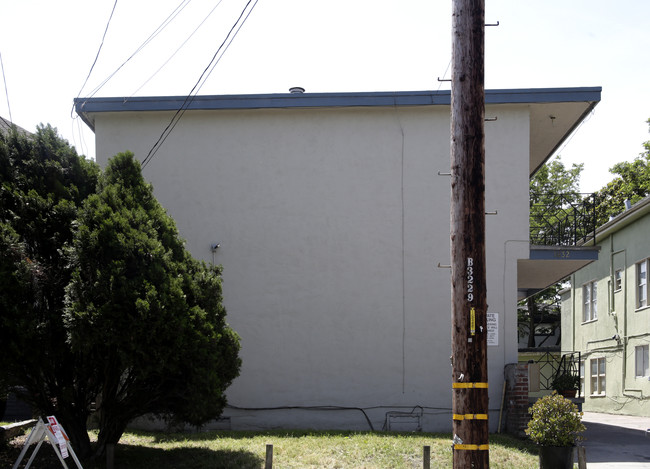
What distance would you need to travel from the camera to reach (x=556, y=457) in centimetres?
1023

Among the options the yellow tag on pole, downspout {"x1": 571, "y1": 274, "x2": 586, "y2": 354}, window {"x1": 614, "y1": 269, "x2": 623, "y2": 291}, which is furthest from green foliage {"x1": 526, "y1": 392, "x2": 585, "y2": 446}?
downspout {"x1": 571, "y1": 274, "x2": 586, "y2": 354}

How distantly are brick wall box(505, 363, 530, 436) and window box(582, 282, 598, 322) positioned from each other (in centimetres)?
1546

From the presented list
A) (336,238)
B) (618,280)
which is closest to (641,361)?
(618,280)

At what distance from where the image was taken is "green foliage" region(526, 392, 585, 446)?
34.0ft

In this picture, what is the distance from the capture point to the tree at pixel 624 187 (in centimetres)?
3347

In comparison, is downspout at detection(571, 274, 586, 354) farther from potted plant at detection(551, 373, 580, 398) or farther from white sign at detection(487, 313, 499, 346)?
white sign at detection(487, 313, 499, 346)

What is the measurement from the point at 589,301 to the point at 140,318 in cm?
2310

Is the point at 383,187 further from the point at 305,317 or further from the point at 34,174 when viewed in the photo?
the point at 34,174

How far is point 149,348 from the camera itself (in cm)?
962

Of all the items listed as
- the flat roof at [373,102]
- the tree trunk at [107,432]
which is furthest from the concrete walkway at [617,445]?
the tree trunk at [107,432]

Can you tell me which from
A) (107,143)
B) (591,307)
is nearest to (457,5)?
(107,143)

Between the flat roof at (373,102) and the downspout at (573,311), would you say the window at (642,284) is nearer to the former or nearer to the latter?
the downspout at (573,311)

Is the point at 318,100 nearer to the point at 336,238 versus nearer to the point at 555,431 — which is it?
the point at 336,238

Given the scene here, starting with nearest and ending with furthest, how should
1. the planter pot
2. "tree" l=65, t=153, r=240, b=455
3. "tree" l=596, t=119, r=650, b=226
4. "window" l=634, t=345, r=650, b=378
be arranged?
1. "tree" l=65, t=153, r=240, b=455
2. the planter pot
3. "window" l=634, t=345, r=650, b=378
4. "tree" l=596, t=119, r=650, b=226
